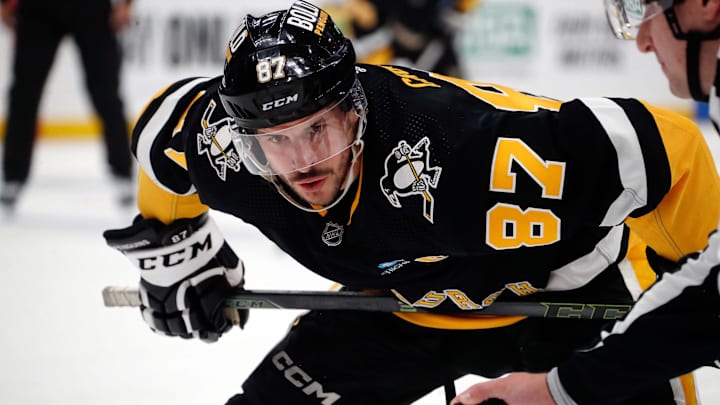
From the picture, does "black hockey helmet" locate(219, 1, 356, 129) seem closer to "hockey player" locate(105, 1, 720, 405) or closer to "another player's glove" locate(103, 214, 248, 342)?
"hockey player" locate(105, 1, 720, 405)

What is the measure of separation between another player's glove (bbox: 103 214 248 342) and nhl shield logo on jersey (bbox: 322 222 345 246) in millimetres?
458

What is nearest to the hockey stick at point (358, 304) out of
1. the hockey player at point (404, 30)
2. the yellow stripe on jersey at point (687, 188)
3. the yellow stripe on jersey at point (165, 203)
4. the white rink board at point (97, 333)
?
the yellow stripe on jersey at point (165, 203)

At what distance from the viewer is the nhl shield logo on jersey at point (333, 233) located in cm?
171

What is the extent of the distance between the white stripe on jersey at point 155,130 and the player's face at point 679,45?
1.00 metres

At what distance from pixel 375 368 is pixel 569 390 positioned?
553 mm

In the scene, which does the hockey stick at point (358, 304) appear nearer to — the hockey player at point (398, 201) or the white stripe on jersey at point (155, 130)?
the hockey player at point (398, 201)

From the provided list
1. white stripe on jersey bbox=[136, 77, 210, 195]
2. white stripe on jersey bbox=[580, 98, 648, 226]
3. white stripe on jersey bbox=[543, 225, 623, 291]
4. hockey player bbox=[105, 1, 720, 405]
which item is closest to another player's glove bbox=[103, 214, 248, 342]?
hockey player bbox=[105, 1, 720, 405]

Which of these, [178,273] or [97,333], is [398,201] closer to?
[178,273]

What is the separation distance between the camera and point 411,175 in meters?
1.55

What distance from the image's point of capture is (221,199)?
1.82 m

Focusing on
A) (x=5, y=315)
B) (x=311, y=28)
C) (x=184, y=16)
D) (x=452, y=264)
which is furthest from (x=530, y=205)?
(x=184, y=16)

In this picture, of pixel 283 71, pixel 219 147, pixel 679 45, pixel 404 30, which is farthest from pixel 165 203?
pixel 404 30

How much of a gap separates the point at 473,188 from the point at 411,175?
0.37ft

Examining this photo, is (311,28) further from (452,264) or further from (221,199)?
(452,264)
